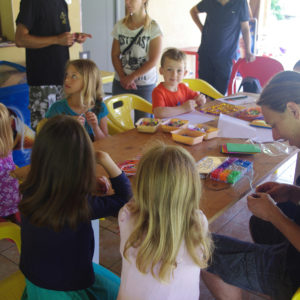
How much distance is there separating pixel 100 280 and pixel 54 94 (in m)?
1.70

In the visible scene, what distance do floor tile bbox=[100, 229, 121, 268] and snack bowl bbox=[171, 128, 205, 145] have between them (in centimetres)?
82

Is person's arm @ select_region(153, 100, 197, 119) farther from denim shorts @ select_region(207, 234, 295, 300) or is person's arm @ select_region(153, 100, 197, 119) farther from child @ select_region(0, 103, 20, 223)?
denim shorts @ select_region(207, 234, 295, 300)

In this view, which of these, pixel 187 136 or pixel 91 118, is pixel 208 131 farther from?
pixel 91 118

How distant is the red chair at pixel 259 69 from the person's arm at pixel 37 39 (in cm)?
206

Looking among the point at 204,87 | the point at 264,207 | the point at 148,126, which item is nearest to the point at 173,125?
the point at 148,126

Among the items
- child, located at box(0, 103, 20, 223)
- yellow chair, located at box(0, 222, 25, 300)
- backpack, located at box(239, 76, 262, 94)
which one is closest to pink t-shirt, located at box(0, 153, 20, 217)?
child, located at box(0, 103, 20, 223)

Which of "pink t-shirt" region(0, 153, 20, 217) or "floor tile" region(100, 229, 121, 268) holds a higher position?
"pink t-shirt" region(0, 153, 20, 217)

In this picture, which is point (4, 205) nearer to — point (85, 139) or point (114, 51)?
point (85, 139)

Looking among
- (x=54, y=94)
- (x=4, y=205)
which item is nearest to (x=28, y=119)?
(x=54, y=94)

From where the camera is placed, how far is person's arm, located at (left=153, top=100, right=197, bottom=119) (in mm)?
2367

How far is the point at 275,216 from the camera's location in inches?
49.7

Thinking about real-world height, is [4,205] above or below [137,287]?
below

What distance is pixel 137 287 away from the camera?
1.06m

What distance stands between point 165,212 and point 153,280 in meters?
0.20
